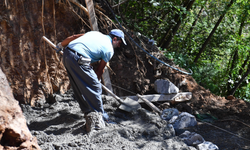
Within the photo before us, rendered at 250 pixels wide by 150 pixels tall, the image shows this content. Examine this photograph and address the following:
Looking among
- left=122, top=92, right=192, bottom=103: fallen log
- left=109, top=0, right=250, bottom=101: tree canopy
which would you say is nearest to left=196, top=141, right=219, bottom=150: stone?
left=122, top=92, right=192, bottom=103: fallen log

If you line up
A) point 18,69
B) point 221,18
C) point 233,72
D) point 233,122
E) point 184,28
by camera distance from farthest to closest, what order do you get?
point 184,28 → point 233,72 → point 221,18 → point 233,122 → point 18,69

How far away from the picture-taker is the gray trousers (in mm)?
3055

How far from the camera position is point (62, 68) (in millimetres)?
4551

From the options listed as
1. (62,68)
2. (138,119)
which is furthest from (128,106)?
(62,68)

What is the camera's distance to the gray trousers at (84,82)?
305 centimetres

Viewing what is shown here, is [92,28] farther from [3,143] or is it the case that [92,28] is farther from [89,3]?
[3,143]

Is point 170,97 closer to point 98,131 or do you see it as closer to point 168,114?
point 168,114

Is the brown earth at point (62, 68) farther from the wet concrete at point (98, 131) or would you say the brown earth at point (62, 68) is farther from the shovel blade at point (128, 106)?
the shovel blade at point (128, 106)

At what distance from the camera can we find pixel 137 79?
5.00 meters

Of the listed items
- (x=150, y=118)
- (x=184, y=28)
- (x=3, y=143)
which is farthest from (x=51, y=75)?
(x=184, y=28)

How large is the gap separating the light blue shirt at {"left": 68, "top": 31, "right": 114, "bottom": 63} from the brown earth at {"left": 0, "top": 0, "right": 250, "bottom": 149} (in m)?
1.17

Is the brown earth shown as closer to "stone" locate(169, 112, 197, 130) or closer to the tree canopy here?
"stone" locate(169, 112, 197, 130)

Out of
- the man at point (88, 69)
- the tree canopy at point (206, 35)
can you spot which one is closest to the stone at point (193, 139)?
the man at point (88, 69)

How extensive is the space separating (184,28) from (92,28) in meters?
4.53
